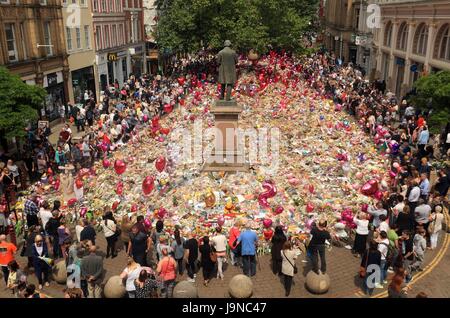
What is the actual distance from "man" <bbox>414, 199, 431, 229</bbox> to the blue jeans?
5079mm

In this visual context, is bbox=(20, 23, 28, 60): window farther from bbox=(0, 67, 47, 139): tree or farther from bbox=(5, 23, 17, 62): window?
bbox=(0, 67, 47, 139): tree

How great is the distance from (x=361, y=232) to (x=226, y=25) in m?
30.7

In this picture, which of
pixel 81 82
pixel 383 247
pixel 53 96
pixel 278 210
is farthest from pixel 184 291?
pixel 81 82

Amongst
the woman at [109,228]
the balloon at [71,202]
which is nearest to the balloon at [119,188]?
the balloon at [71,202]

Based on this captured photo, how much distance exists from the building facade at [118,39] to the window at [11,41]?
13513 mm

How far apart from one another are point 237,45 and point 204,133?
19.2m

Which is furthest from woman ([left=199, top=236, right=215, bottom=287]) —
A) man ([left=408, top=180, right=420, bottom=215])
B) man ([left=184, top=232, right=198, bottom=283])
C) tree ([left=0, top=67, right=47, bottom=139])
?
tree ([left=0, top=67, right=47, bottom=139])

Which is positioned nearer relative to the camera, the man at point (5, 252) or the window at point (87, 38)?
the man at point (5, 252)

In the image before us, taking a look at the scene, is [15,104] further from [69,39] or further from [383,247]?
[69,39]

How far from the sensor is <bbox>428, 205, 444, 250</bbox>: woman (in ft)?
41.6

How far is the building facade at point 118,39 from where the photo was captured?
41.6 meters

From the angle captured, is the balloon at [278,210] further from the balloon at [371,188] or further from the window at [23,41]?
the window at [23,41]

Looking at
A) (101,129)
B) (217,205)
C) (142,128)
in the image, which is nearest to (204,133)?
(142,128)

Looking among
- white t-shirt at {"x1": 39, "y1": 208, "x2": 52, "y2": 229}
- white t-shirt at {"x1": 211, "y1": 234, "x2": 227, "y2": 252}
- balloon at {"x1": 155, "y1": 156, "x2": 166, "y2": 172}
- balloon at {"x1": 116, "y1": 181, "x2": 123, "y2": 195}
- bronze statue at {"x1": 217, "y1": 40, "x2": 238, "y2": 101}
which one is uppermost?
Answer: bronze statue at {"x1": 217, "y1": 40, "x2": 238, "y2": 101}
